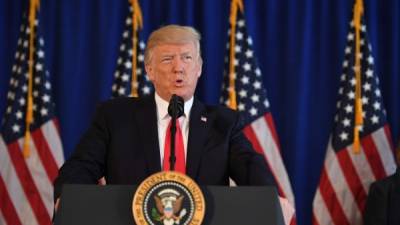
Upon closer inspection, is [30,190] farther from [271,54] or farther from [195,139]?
[195,139]

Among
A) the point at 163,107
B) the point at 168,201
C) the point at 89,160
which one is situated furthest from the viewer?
the point at 163,107

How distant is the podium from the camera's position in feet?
6.51

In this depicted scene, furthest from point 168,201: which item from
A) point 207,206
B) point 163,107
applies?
point 163,107

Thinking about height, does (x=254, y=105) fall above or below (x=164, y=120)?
below

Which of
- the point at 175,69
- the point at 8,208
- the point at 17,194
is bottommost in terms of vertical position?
the point at 8,208

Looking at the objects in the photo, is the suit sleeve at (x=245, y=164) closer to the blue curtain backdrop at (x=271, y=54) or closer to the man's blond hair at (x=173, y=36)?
the man's blond hair at (x=173, y=36)

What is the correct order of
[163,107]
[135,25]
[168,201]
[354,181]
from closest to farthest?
[168,201], [163,107], [354,181], [135,25]

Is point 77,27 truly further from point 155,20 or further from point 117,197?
point 117,197

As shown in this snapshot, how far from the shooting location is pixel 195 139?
2764 millimetres

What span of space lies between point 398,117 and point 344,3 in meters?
1.07

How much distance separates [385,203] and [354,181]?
377 millimetres

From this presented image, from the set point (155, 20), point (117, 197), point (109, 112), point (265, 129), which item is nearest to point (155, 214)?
point (117, 197)

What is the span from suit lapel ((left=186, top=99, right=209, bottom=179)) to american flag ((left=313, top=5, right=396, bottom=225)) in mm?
2785

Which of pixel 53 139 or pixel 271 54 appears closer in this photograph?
pixel 53 139
